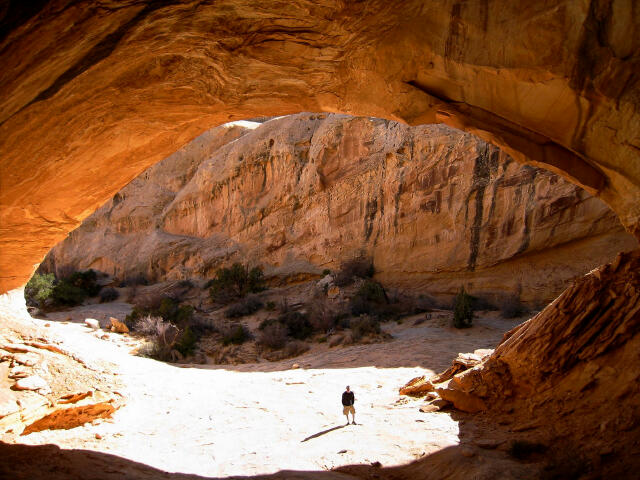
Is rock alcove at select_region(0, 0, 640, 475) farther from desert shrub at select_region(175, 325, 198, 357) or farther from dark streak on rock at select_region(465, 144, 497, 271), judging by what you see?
dark streak on rock at select_region(465, 144, 497, 271)

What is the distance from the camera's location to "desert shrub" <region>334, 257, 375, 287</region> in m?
20.5

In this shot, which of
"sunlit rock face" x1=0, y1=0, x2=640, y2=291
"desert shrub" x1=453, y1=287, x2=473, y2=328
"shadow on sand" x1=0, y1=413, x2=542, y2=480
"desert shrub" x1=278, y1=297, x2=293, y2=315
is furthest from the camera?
"desert shrub" x1=278, y1=297, x2=293, y2=315

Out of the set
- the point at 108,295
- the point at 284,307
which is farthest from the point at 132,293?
the point at 284,307

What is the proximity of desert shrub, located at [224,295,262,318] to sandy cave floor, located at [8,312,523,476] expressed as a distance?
749cm

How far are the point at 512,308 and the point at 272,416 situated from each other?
1016 cm

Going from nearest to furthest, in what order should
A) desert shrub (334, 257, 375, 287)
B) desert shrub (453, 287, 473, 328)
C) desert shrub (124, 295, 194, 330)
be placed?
desert shrub (453, 287, 473, 328), desert shrub (124, 295, 194, 330), desert shrub (334, 257, 375, 287)

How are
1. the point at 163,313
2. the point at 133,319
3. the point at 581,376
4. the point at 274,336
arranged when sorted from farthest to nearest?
the point at 163,313 → the point at 133,319 → the point at 274,336 → the point at 581,376

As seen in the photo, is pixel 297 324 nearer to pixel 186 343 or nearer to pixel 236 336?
pixel 236 336

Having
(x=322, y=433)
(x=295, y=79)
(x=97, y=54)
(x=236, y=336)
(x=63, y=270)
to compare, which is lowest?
(x=322, y=433)

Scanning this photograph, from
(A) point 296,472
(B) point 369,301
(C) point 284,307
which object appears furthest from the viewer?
(C) point 284,307

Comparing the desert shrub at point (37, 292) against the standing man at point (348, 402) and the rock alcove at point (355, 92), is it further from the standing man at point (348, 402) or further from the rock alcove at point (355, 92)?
the standing man at point (348, 402)

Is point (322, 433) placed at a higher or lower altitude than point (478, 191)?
lower

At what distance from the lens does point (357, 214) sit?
22.2m

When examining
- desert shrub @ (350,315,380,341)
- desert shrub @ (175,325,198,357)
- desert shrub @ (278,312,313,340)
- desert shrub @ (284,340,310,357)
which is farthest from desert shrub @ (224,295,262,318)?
desert shrub @ (350,315,380,341)
